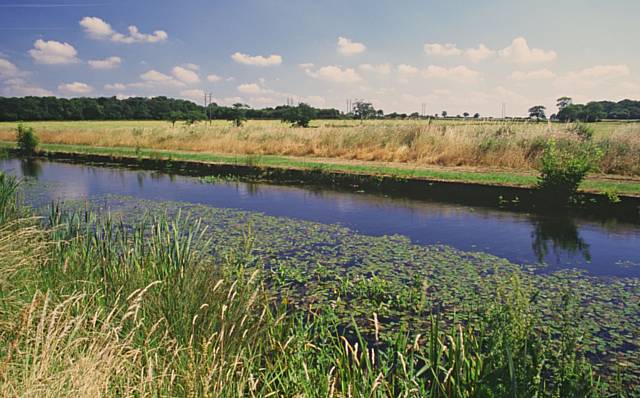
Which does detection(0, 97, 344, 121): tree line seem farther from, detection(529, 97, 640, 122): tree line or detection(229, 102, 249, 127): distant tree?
detection(529, 97, 640, 122): tree line

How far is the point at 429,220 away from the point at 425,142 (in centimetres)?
977

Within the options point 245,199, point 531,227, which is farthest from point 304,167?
point 531,227

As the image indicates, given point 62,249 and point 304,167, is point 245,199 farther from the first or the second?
point 62,249

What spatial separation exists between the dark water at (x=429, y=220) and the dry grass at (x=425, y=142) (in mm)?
6459

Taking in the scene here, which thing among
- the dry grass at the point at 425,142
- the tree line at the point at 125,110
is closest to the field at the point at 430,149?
the dry grass at the point at 425,142

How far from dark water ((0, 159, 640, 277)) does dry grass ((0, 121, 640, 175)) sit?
6.46 metres

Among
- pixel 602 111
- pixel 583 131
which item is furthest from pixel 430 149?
pixel 602 111

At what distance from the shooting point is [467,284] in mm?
6137

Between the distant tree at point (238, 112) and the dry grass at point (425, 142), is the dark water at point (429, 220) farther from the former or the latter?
the distant tree at point (238, 112)

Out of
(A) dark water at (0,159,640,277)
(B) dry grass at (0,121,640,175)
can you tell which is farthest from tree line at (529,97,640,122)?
(A) dark water at (0,159,640,277)

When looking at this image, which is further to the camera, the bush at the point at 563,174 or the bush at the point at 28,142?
the bush at the point at 28,142

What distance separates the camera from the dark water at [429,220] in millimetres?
7793

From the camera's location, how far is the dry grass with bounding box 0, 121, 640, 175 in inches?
640

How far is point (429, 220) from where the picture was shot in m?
10.3
